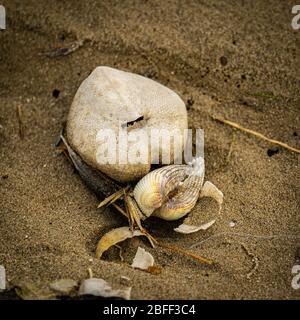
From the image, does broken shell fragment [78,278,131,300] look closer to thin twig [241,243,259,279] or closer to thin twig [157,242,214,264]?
thin twig [157,242,214,264]

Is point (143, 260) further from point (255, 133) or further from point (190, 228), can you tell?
point (255, 133)

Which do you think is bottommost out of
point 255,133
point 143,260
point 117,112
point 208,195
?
point 143,260

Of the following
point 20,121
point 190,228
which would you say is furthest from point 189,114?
point 20,121

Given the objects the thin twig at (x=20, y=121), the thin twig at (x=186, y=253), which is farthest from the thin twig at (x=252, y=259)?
the thin twig at (x=20, y=121)

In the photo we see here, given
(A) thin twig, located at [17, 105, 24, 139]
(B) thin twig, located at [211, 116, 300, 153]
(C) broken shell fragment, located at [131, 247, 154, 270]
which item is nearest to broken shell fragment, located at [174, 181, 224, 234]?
(C) broken shell fragment, located at [131, 247, 154, 270]

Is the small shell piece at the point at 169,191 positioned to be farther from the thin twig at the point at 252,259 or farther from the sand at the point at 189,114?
the thin twig at the point at 252,259

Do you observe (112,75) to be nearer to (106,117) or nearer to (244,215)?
(106,117)

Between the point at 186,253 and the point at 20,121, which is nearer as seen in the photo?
the point at 186,253
